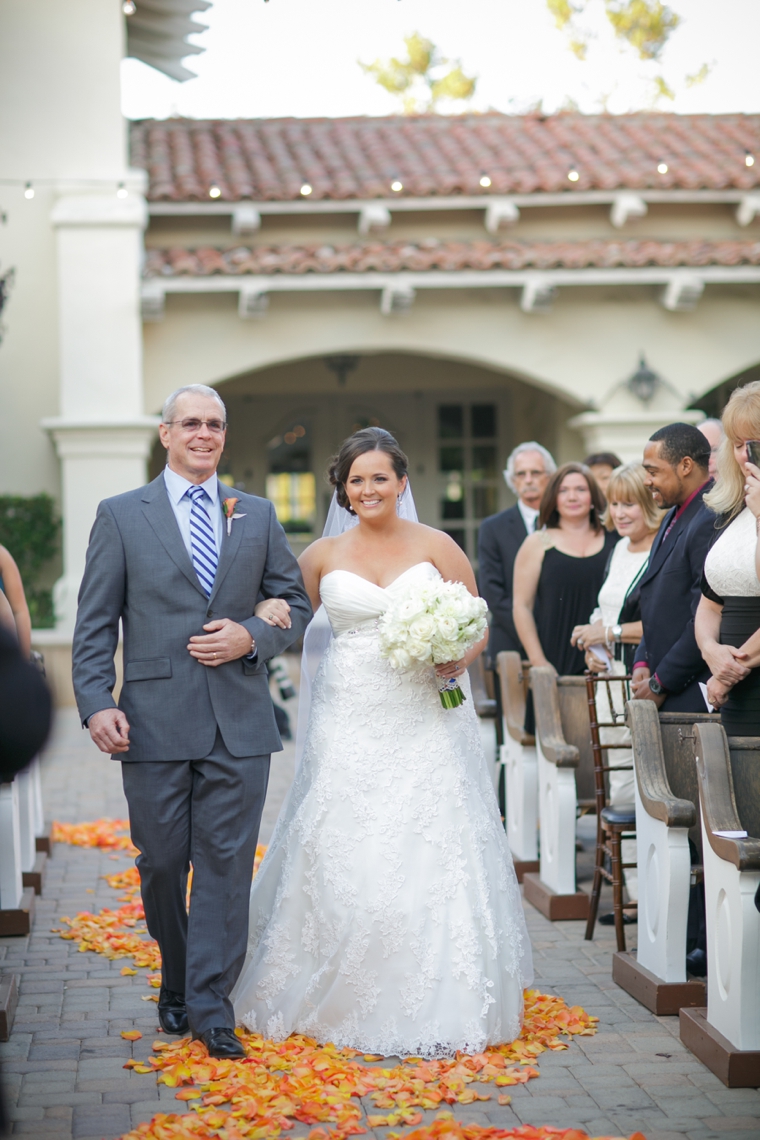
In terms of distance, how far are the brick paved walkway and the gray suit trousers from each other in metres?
0.41

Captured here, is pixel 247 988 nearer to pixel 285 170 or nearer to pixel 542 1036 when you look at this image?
pixel 542 1036

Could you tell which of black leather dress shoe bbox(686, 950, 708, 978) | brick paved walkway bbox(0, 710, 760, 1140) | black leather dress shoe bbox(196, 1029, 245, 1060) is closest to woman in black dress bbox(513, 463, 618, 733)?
brick paved walkway bbox(0, 710, 760, 1140)

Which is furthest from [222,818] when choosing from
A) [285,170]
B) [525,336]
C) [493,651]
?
[285,170]

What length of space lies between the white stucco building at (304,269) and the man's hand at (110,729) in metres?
9.88

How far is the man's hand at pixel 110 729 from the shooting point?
4258mm

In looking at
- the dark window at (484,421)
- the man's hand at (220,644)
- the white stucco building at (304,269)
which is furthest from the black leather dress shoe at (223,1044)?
the dark window at (484,421)

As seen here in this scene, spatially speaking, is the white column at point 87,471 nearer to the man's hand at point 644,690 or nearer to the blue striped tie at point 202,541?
the man's hand at point 644,690

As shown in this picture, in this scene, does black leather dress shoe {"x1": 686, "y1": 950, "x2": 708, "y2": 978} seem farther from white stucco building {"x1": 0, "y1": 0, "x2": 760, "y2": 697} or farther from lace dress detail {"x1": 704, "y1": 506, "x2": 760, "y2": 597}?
white stucco building {"x1": 0, "y1": 0, "x2": 760, "y2": 697}

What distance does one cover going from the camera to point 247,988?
4656mm

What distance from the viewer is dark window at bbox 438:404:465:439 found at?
58.1 feet

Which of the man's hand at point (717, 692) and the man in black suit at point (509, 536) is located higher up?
the man in black suit at point (509, 536)

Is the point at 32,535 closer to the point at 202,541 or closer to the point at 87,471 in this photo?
the point at 87,471

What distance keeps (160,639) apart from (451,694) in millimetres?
1094

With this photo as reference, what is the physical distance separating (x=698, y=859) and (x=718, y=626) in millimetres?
1019
